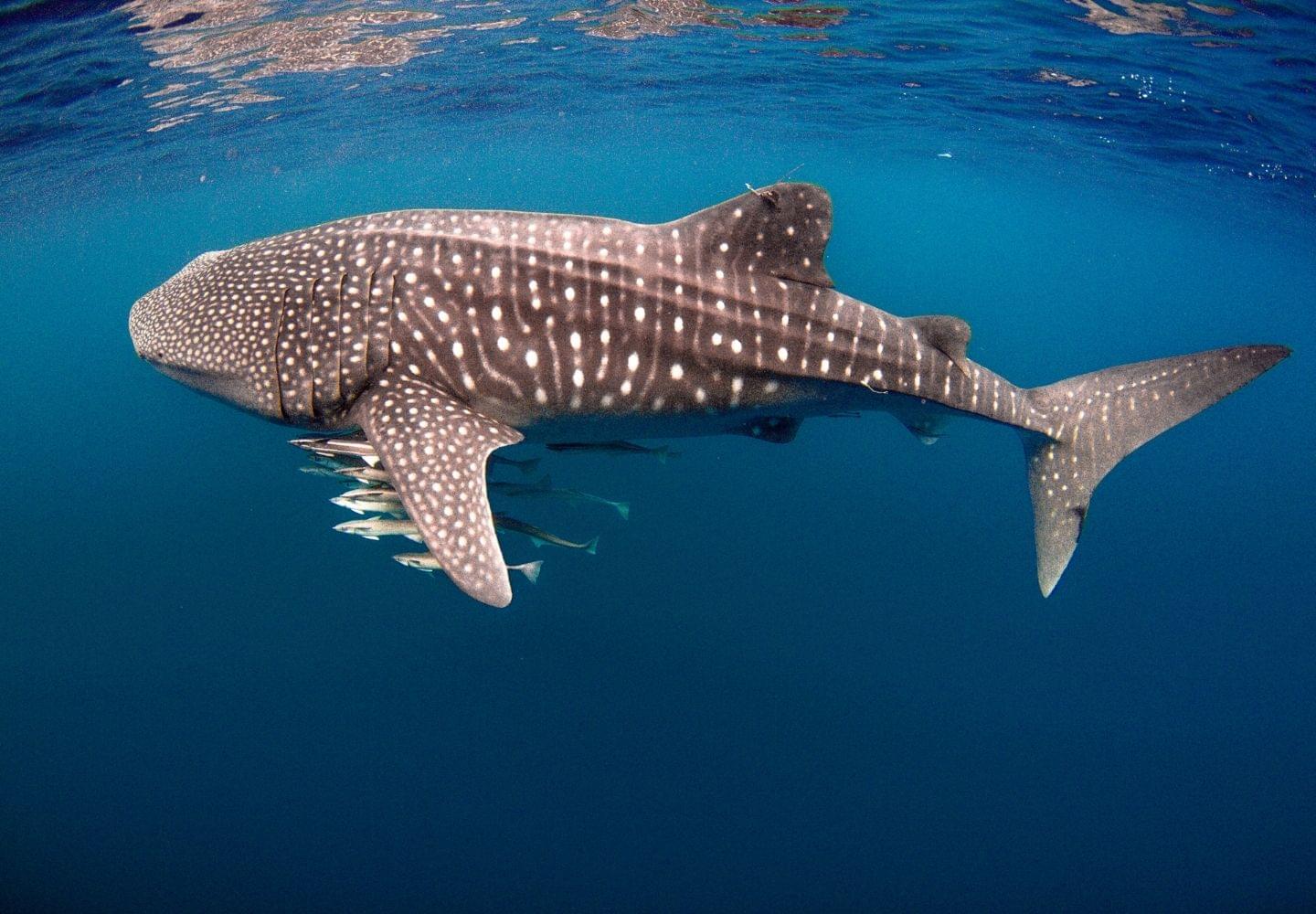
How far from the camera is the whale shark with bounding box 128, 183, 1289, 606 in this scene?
14.1ft

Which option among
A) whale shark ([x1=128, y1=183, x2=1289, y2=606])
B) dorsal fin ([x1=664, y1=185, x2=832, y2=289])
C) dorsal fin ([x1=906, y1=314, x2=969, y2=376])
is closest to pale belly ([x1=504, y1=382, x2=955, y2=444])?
whale shark ([x1=128, y1=183, x2=1289, y2=606])

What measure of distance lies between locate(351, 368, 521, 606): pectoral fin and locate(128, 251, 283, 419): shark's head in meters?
0.69

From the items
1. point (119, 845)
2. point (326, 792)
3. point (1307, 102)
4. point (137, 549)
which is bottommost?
point (119, 845)

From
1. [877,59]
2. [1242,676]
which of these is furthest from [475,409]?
[1242,676]

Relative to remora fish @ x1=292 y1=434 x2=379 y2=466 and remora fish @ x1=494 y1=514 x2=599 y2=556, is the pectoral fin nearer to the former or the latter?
remora fish @ x1=292 y1=434 x2=379 y2=466

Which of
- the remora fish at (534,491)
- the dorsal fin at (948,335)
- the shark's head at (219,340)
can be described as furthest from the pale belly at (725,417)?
the shark's head at (219,340)

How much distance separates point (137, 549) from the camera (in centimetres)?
1950

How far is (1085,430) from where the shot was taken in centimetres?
559

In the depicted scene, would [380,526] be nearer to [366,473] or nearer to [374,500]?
[374,500]

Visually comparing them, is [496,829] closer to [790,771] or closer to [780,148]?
[790,771]

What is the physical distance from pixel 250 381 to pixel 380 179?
55.6 meters

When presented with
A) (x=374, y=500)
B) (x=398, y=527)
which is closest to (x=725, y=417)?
(x=398, y=527)

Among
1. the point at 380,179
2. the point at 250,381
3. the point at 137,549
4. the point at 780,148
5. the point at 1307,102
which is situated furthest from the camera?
the point at 380,179

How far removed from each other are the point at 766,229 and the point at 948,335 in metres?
1.66
